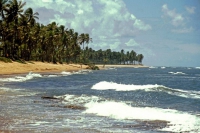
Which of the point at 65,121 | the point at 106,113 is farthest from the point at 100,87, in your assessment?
the point at 65,121

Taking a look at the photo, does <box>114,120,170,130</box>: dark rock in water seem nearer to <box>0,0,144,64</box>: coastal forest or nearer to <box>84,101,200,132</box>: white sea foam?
<box>84,101,200,132</box>: white sea foam

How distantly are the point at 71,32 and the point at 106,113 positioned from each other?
393 ft

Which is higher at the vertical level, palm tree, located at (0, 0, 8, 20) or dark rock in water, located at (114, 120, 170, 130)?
palm tree, located at (0, 0, 8, 20)

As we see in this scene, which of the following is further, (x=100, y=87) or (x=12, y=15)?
(x=12, y=15)

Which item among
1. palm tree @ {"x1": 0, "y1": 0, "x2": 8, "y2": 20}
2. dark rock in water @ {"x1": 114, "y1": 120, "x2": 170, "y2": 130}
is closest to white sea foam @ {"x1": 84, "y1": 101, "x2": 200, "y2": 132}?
dark rock in water @ {"x1": 114, "y1": 120, "x2": 170, "y2": 130}

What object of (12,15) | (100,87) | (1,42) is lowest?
(100,87)

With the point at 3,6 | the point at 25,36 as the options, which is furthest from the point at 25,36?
the point at 3,6

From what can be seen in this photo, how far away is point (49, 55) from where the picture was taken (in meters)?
109

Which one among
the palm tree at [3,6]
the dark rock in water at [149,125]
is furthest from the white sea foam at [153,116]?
the palm tree at [3,6]

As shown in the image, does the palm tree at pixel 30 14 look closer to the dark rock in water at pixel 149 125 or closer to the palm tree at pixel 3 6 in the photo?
the palm tree at pixel 3 6

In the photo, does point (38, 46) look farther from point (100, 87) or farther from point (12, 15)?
point (100, 87)

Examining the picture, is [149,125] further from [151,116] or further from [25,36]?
[25,36]

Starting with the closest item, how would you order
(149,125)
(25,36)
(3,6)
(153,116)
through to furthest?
(149,125) < (153,116) < (3,6) < (25,36)

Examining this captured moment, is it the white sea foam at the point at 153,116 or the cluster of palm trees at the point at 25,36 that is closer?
the white sea foam at the point at 153,116
